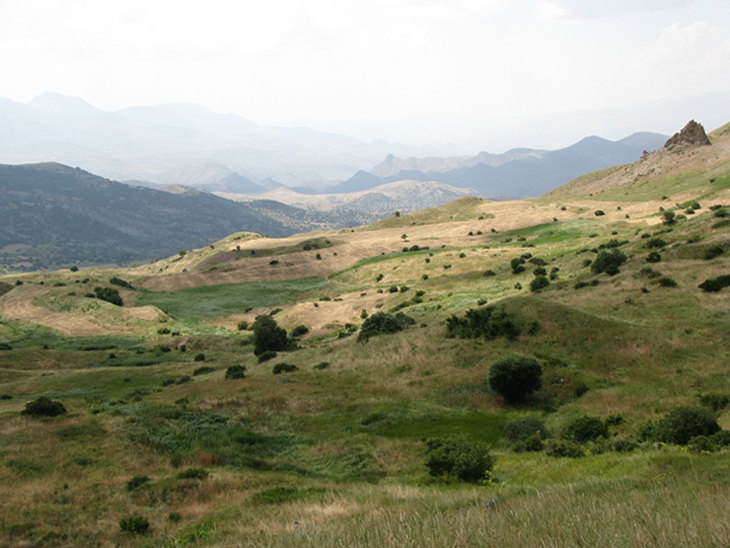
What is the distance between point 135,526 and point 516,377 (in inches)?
720

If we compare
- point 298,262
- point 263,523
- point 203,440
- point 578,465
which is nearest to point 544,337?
point 578,465

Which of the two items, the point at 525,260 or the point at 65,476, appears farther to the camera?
the point at 525,260

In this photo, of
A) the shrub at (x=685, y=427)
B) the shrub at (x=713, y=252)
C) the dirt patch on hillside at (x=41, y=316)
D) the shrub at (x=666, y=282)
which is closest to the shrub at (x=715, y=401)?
the shrub at (x=685, y=427)

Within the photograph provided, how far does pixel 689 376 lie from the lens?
20281 mm

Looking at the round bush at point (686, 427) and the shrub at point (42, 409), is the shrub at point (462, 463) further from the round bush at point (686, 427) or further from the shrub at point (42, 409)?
the shrub at point (42, 409)

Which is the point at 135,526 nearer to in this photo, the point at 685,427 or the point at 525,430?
the point at 525,430

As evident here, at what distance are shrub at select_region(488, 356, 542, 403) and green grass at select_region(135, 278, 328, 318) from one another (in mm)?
65046

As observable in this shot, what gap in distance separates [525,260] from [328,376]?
4688 centimetres

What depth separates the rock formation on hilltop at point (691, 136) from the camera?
142375 millimetres

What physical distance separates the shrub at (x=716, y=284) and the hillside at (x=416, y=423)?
9cm

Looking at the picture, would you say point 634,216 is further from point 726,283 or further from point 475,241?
point 726,283

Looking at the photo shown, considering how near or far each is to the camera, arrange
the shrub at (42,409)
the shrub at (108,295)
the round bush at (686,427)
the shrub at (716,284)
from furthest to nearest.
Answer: the shrub at (108,295) < the shrub at (716,284) < the shrub at (42,409) < the round bush at (686,427)

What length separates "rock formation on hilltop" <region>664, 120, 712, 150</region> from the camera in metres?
142

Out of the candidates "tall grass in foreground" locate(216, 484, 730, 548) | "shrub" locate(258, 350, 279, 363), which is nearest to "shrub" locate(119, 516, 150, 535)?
"tall grass in foreground" locate(216, 484, 730, 548)
